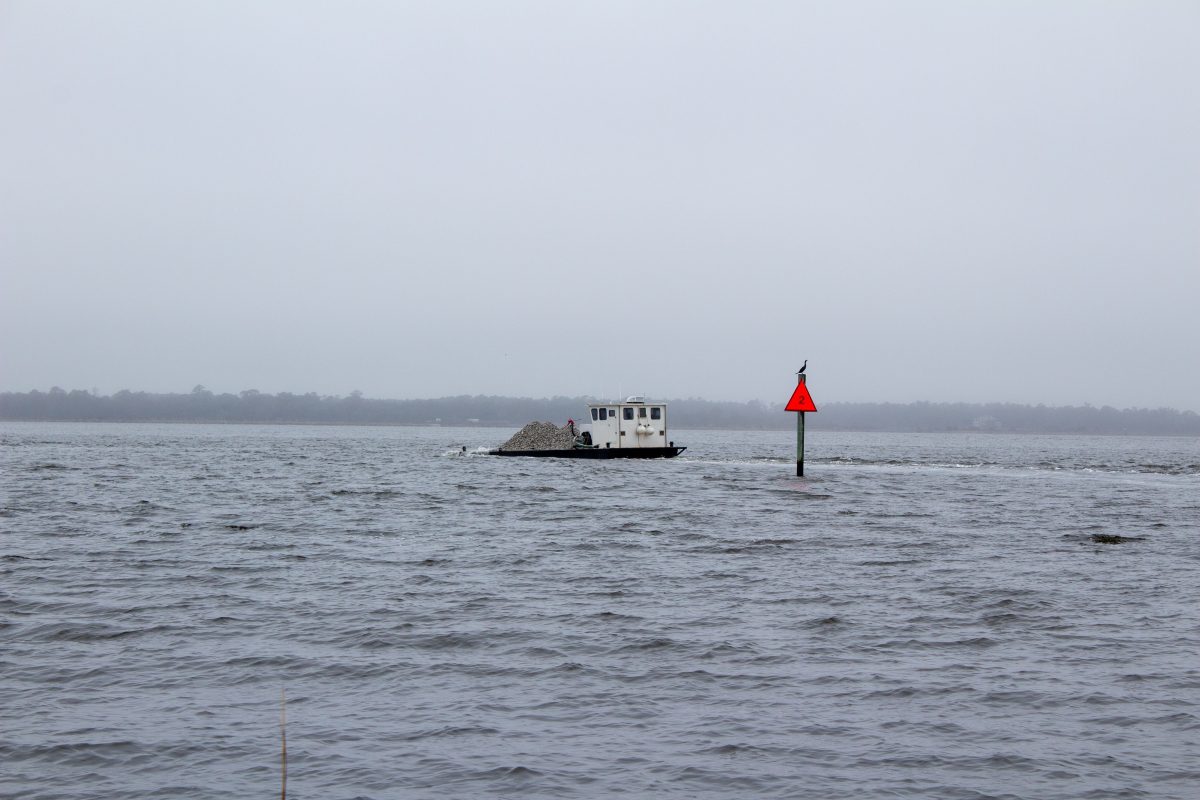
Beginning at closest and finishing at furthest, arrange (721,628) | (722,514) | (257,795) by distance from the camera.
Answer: (257,795) < (721,628) < (722,514)

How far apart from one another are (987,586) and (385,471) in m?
41.6

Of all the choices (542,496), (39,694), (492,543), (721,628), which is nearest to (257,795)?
(39,694)

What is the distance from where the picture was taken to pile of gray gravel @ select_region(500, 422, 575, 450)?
203 ft

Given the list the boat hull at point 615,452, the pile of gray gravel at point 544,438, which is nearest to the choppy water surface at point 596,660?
the boat hull at point 615,452

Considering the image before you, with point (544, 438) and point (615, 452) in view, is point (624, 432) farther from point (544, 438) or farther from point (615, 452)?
point (544, 438)

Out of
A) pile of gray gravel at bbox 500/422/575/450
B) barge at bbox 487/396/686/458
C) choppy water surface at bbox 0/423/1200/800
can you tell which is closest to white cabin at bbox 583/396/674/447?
barge at bbox 487/396/686/458

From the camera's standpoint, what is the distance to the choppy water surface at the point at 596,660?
8508mm

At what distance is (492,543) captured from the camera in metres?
23.0

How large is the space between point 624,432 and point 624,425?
0.37m

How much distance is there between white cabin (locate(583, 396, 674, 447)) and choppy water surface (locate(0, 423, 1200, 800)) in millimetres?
30871

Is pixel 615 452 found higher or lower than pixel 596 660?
higher

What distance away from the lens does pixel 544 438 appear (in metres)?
62.3

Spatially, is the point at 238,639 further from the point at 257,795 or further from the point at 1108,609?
the point at 1108,609

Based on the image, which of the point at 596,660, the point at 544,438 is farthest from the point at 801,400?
the point at 596,660
